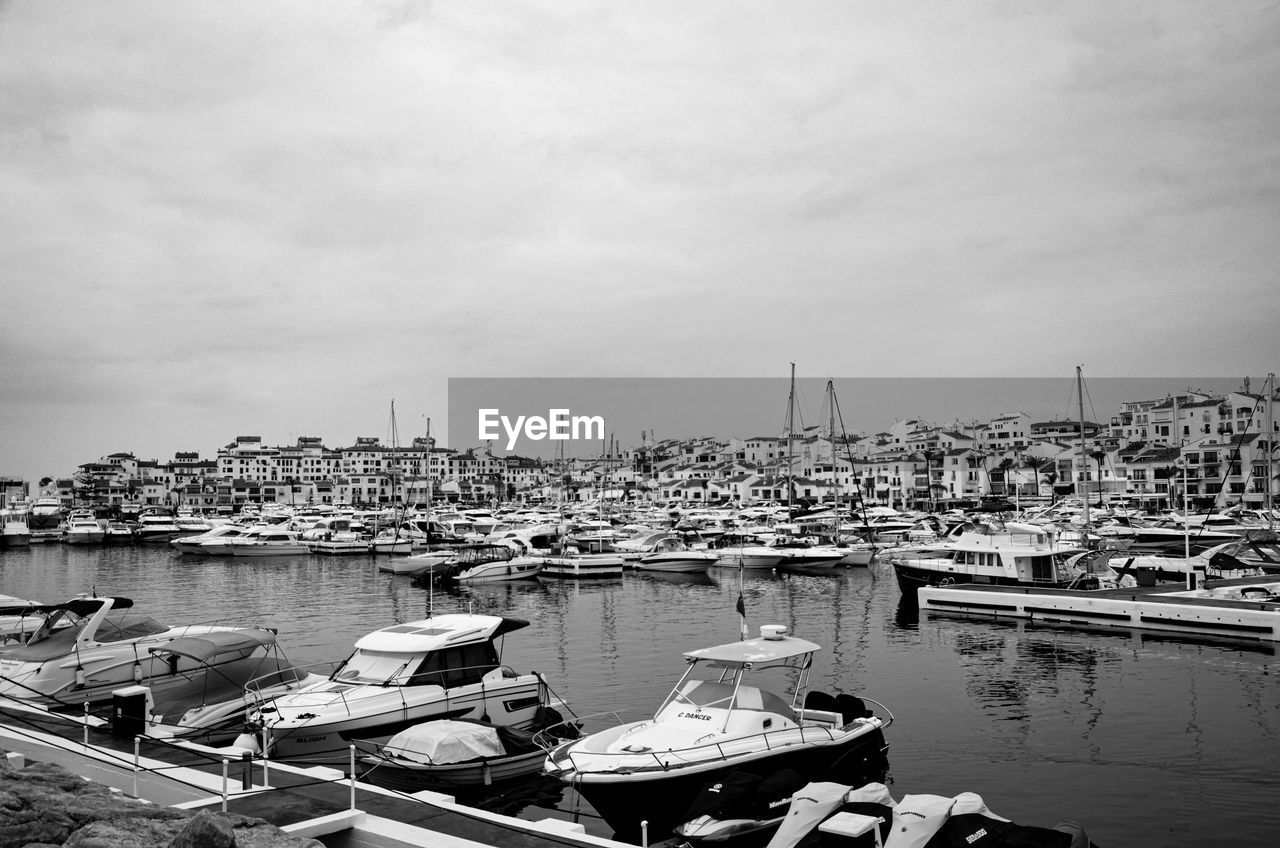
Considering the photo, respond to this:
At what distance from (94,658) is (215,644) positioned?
9.41ft

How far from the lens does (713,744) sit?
48.3 ft

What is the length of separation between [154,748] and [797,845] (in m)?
9.65

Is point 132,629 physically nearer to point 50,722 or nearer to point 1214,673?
point 50,722

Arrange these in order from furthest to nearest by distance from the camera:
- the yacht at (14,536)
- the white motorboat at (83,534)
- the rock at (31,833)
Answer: the white motorboat at (83,534) < the yacht at (14,536) < the rock at (31,833)

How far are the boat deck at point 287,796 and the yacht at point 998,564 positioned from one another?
33.2 metres

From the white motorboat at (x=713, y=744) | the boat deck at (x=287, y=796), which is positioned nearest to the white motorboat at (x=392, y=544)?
the white motorboat at (x=713, y=744)

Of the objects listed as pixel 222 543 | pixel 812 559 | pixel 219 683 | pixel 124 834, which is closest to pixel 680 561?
pixel 812 559

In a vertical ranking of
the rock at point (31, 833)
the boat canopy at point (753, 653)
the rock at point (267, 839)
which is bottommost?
the boat canopy at point (753, 653)

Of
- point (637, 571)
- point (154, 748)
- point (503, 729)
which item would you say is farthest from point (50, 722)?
point (637, 571)

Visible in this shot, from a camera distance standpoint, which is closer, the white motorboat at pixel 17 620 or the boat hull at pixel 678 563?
the white motorboat at pixel 17 620

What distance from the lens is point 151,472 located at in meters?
189

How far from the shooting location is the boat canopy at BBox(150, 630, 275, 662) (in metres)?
20.6

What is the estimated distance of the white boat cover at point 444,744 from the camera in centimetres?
1614

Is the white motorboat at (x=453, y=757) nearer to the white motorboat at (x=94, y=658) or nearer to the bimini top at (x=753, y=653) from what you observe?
the bimini top at (x=753, y=653)
